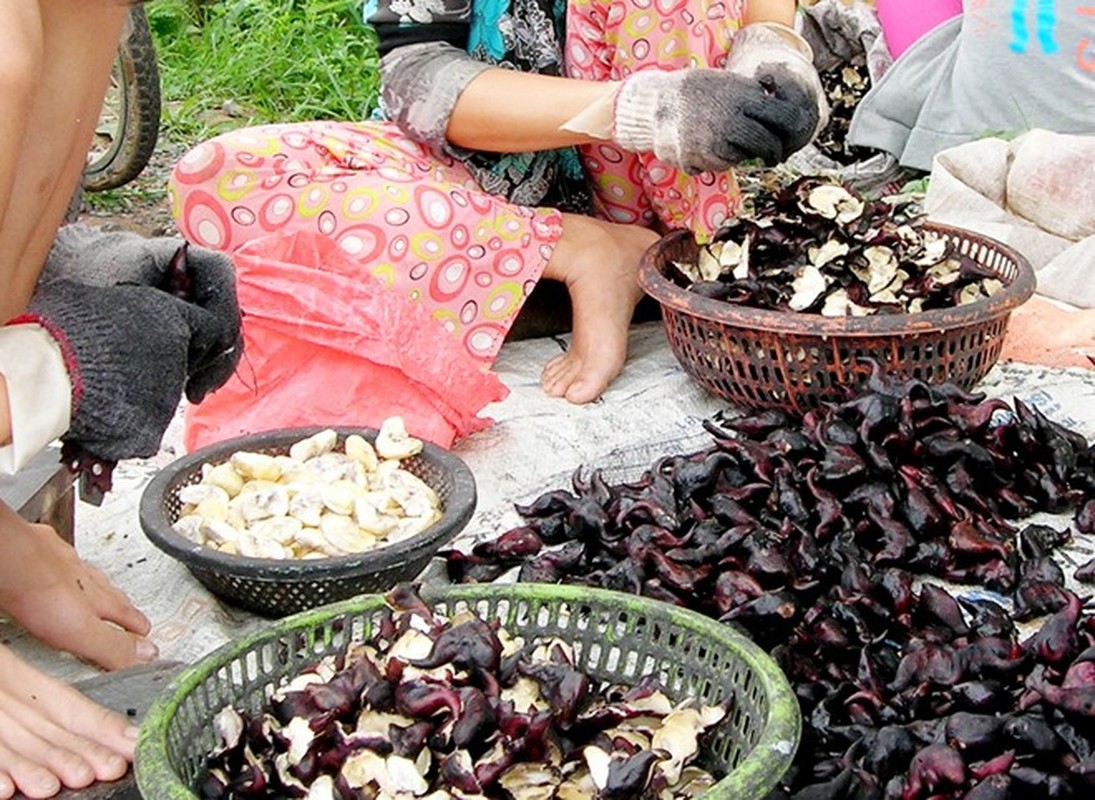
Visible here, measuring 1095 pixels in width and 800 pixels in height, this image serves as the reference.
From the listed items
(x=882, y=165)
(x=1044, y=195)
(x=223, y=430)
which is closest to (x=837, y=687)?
(x=223, y=430)

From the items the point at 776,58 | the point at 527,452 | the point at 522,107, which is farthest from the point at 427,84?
the point at 527,452

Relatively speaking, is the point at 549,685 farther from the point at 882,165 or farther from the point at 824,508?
the point at 882,165

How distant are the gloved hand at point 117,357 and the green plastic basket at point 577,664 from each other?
0.41 m

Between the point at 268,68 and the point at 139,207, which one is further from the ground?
the point at 268,68

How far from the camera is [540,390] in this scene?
11.2 feet

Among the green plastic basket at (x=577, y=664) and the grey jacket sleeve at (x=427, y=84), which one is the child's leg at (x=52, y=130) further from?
the grey jacket sleeve at (x=427, y=84)

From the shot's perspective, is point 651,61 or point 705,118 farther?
point 651,61

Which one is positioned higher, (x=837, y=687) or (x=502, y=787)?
(x=502, y=787)

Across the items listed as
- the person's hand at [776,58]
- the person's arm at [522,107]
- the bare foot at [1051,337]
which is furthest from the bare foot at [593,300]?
the bare foot at [1051,337]

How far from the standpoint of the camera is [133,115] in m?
5.22

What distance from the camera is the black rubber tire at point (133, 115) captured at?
5004mm

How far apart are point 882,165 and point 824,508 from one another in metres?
2.80

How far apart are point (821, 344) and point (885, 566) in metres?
0.67

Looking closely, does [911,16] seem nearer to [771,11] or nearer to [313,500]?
[771,11]
